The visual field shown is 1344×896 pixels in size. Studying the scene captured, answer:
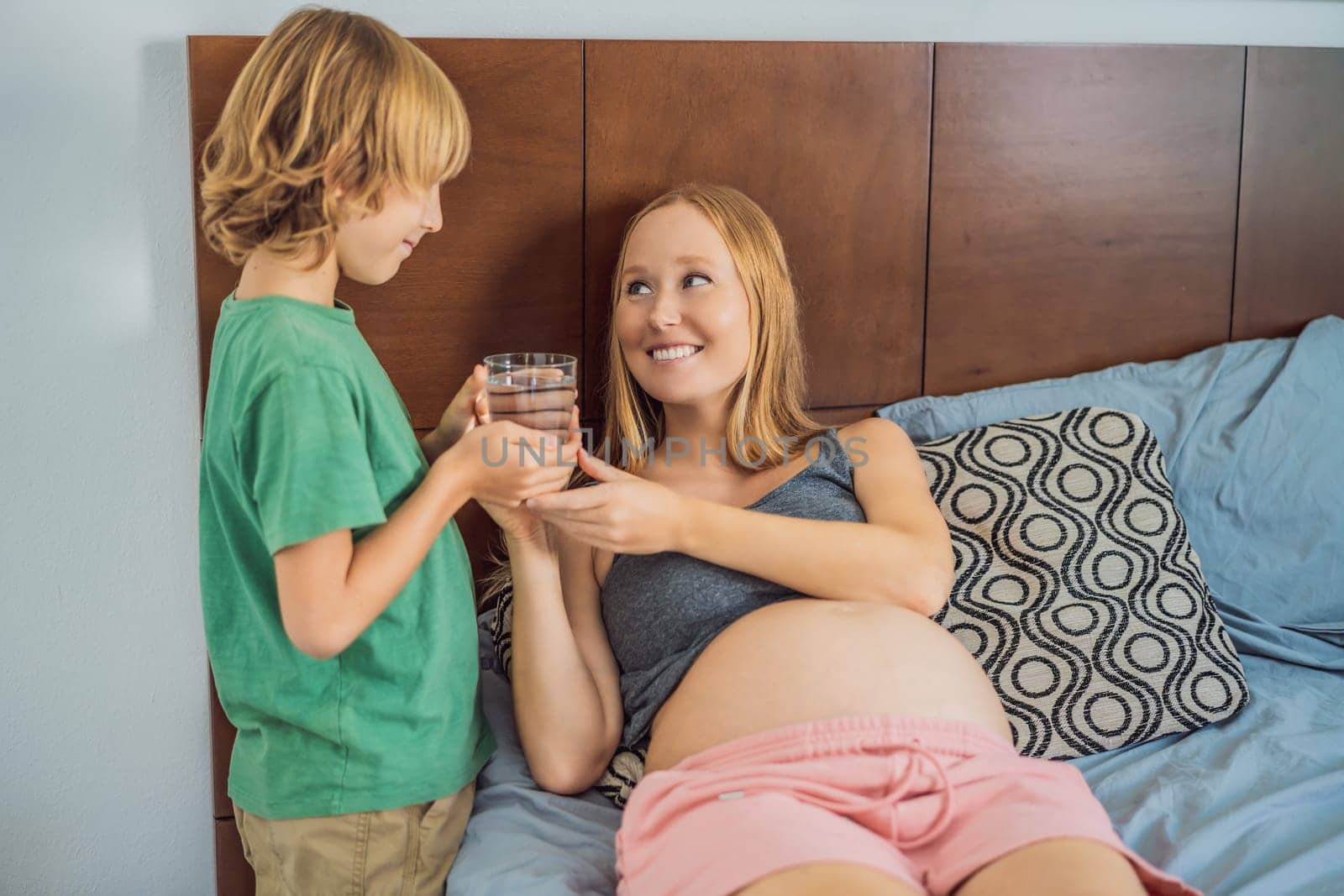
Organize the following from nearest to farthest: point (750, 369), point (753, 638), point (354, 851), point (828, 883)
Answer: point (828, 883)
point (354, 851)
point (753, 638)
point (750, 369)

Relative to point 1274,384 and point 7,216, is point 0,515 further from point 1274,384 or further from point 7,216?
point 1274,384

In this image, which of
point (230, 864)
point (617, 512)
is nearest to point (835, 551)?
point (617, 512)

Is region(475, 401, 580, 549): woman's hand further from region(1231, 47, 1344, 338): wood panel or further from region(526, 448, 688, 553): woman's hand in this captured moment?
region(1231, 47, 1344, 338): wood panel

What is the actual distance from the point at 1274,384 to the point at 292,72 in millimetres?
1574

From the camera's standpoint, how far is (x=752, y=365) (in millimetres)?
1540

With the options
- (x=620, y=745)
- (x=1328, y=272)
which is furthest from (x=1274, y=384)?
(x=620, y=745)

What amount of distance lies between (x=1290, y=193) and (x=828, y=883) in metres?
1.64

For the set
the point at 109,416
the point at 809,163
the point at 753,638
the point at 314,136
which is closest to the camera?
the point at 314,136

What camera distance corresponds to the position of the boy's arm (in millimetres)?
1036

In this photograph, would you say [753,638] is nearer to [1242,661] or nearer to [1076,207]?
[1242,661]

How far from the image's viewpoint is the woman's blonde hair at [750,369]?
1526 millimetres

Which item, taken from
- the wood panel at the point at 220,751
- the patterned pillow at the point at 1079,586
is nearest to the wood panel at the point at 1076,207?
the patterned pillow at the point at 1079,586

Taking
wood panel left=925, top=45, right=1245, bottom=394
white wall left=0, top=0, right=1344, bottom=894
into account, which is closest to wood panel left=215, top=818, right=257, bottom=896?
white wall left=0, top=0, right=1344, bottom=894

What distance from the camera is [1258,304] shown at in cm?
203
